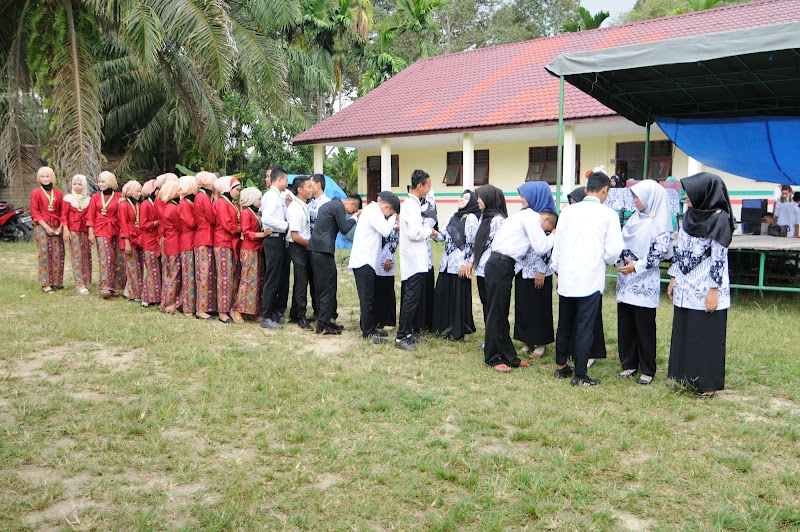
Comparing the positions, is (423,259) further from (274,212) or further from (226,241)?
(226,241)

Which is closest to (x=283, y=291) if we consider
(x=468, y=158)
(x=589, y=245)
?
(x=589, y=245)

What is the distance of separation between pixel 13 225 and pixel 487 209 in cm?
1314

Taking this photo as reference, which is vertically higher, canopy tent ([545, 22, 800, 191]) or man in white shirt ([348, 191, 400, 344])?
canopy tent ([545, 22, 800, 191])

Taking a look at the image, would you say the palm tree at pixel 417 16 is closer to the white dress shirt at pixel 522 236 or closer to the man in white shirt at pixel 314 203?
the man in white shirt at pixel 314 203

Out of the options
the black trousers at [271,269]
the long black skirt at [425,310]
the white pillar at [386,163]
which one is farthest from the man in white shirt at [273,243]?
the white pillar at [386,163]

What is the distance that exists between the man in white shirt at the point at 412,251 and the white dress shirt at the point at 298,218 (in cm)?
118

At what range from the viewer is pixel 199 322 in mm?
6828

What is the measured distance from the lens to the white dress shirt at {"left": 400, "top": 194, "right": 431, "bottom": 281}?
19.0 ft

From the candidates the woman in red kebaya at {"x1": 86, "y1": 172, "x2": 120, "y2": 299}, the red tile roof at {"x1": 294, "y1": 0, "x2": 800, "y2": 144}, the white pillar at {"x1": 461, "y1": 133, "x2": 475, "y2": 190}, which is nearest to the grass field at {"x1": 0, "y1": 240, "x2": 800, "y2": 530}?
the woman in red kebaya at {"x1": 86, "y1": 172, "x2": 120, "y2": 299}

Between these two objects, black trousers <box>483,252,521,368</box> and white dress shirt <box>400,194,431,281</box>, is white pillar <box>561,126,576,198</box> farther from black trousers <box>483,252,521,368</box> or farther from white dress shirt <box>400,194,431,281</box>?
black trousers <box>483,252,521,368</box>

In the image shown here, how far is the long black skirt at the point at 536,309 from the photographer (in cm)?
577

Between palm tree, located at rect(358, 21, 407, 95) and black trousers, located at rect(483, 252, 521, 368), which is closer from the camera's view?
black trousers, located at rect(483, 252, 521, 368)

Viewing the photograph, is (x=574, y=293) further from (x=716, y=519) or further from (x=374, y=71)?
(x=374, y=71)

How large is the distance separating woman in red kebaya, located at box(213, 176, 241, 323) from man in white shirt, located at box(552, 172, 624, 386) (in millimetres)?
3531
